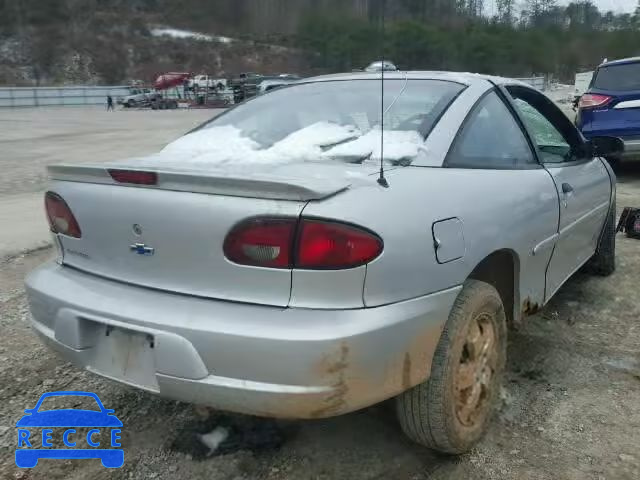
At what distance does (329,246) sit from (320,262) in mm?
56

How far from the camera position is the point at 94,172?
88.7 inches

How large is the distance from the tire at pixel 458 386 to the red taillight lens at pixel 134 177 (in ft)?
3.72

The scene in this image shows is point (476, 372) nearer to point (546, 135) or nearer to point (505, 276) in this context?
Result: point (505, 276)

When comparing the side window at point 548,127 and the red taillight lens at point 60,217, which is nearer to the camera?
the red taillight lens at point 60,217

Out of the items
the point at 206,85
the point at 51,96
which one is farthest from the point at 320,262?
the point at 206,85

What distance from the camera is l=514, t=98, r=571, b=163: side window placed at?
10.6 ft

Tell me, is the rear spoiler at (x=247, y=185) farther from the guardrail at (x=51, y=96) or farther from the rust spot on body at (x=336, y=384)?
the guardrail at (x=51, y=96)

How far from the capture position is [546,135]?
3477 millimetres

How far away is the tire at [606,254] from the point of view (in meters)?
4.14

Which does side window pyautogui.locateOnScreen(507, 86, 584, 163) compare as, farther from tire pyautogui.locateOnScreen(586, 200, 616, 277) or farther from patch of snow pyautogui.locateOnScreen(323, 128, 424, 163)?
patch of snow pyautogui.locateOnScreen(323, 128, 424, 163)

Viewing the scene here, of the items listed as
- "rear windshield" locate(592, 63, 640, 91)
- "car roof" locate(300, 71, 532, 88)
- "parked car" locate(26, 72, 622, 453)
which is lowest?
"parked car" locate(26, 72, 622, 453)

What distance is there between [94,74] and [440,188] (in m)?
67.6

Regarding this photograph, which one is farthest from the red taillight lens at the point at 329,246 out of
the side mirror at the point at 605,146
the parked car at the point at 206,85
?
the parked car at the point at 206,85

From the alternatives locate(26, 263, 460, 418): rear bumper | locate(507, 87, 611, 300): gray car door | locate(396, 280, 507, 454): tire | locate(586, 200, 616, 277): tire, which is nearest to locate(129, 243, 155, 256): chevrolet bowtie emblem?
locate(26, 263, 460, 418): rear bumper
